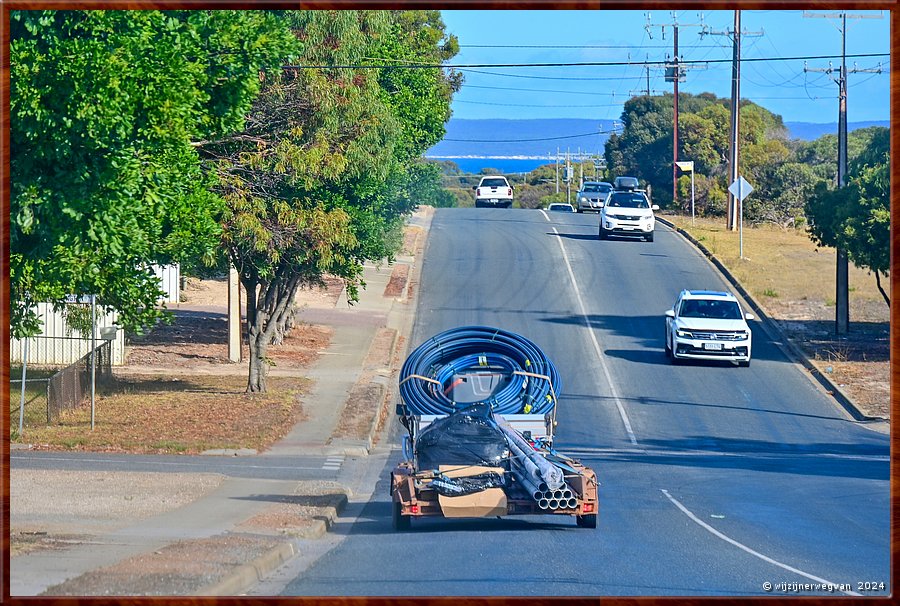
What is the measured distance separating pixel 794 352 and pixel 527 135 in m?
120

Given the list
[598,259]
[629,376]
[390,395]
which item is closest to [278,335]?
[390,395]

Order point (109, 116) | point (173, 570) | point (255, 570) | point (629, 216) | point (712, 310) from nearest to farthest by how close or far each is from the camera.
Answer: point (173, 570), point (255, 570), point (109, 116), point (712, 310), point (629, 216)

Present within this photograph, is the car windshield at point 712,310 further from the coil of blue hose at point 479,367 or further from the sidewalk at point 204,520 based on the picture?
the coil of blue hose at point 479,367

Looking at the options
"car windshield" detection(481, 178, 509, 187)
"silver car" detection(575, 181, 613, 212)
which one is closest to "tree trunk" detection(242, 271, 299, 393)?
"silver car" detection(575, 181, 613, 212)

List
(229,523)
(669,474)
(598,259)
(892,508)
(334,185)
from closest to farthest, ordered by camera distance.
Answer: (892,508)
(229,523)
(669,474)
(334,185)
(598,259)

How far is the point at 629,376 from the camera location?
103 ft

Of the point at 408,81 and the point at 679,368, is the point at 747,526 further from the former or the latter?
the point at 408,81

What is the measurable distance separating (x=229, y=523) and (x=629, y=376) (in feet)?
60.6

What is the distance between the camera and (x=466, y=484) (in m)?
13.5

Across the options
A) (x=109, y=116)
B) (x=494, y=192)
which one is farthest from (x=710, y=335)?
(x=494, y=192)

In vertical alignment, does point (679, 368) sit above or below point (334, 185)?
below

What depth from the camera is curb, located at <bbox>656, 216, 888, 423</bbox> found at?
28036mm

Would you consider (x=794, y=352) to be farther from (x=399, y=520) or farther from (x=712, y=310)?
(x=399, y=520)

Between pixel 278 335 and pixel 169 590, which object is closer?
pixel 169 590
